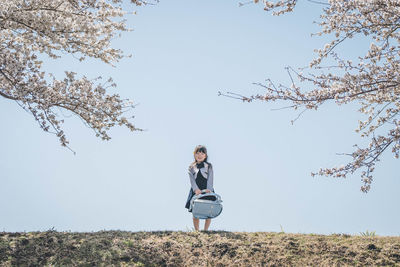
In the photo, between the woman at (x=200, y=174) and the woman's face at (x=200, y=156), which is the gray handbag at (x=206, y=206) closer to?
the woman at (x=200, y=174)

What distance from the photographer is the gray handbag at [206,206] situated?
884 centimetres

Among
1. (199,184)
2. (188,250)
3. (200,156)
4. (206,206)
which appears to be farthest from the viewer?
(200,156)

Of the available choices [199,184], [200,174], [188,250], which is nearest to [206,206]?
[199,184]

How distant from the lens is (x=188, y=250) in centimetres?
754

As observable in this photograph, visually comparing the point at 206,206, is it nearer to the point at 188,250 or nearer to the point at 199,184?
the point at 199,184

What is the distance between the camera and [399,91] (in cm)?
814

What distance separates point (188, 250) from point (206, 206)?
151 centimetres

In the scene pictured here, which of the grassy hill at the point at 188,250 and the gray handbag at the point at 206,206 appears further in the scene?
Result: the gray handbag at the point at 206,206

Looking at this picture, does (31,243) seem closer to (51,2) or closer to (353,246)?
(51,2)

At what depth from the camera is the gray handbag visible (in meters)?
8.84

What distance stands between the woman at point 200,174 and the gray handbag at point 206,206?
382mm

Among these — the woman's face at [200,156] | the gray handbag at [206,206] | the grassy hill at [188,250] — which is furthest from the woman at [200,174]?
the grassy hill at [188,250]

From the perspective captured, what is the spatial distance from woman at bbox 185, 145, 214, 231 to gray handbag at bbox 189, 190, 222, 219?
0.38m

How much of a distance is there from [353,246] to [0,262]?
662 centimetres
